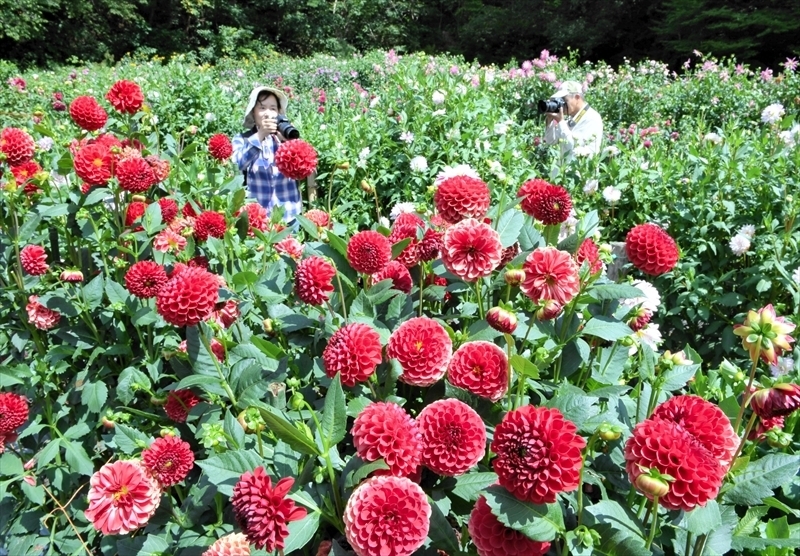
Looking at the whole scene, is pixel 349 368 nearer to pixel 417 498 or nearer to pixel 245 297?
pixel 417 498

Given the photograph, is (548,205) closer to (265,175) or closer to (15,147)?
(15,147)

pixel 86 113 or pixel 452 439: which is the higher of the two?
pixel 86 113

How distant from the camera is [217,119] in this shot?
19.0ft

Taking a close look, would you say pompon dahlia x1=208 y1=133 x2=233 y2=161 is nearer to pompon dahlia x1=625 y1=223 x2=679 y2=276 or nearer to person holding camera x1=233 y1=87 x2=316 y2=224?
person holding camera x1=233 y1=87 x2=316 y2=224

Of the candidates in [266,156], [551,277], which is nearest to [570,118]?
[266,156]

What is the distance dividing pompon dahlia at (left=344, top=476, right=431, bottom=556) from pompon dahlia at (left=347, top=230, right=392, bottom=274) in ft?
1.61

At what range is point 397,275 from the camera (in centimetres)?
128

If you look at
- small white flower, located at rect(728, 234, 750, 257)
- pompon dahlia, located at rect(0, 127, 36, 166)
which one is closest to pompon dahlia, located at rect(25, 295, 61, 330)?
pompon dahlia, located at rect(0, 127, 36, 166)

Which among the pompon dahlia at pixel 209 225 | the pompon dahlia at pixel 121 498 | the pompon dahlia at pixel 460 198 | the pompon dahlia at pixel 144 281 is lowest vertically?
the pompon dahlia at pixel 121 498

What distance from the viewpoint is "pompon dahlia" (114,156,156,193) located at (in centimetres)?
156

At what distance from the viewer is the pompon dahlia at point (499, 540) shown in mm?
755

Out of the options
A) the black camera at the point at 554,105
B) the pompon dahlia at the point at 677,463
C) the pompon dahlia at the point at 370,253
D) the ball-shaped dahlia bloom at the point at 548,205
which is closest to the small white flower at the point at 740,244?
the ball-shaped dahlia bloom at the point at 548,205

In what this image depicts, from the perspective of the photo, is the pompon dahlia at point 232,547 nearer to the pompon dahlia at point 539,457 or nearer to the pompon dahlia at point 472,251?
the pompon dahlia at point 539,457

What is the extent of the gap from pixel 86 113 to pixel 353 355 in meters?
1.48
